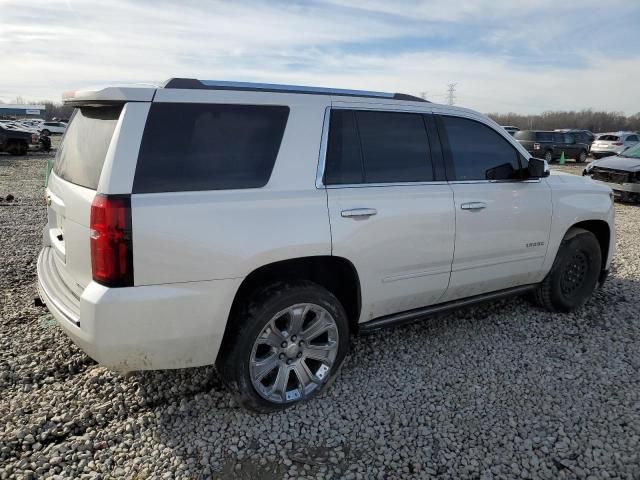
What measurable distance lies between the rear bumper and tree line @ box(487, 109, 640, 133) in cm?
7909

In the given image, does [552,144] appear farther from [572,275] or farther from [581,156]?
[572,275]

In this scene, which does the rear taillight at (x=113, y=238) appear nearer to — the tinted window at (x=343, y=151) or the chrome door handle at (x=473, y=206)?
the tinted window at (x=343, y=151)

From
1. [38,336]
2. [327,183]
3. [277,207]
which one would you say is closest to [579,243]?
[327,183]

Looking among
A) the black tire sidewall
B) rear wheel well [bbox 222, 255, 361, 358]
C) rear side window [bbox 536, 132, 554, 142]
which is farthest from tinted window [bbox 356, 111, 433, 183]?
rear side window [bbox 536, 132, 554, 142]

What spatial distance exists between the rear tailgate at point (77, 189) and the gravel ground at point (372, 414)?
0.81m

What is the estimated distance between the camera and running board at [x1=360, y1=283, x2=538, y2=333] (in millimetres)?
3453

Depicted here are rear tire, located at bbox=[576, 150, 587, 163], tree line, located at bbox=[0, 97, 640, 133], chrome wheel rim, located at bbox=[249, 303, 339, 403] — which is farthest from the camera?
tree line, located at bbox=[0, 97, 640, 133]

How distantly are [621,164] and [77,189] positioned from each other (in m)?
13.0

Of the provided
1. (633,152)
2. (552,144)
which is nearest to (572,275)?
(633,152)

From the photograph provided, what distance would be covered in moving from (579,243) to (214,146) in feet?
11.7

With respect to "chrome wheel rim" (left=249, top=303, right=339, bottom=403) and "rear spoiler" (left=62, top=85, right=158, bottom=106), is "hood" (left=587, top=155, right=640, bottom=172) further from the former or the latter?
"rear spoiler" (left=62, top=85, right=158, bottom=106)

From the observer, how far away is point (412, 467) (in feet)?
8.78

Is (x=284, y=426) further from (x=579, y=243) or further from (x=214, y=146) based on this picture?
(x=579, y=243)

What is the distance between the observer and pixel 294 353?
3.13m
